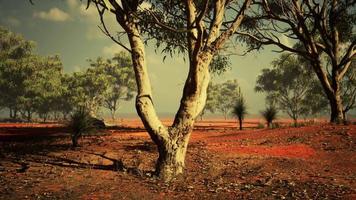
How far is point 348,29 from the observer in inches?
862

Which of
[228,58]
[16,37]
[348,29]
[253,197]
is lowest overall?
[253,197]

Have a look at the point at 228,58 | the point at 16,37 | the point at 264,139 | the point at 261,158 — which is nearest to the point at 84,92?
the point at 16,37

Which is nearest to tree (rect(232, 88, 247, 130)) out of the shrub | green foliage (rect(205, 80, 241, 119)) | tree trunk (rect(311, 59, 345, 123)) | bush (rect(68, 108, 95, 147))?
the shrub

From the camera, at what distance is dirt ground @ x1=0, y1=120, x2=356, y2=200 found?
740cm

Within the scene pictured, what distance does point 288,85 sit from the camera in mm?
56906

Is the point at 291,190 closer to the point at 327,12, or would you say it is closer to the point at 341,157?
the point at 341,157

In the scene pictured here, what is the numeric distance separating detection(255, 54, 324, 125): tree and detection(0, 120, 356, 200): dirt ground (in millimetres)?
35235

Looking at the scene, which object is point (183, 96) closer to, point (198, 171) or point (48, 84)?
point (198, 171)

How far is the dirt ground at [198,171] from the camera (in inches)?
291

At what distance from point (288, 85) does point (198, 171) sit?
51154mm

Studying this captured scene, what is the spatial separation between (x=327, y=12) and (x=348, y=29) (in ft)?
9.63

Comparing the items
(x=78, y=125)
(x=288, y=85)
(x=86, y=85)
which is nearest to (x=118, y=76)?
(x=86, y=85)

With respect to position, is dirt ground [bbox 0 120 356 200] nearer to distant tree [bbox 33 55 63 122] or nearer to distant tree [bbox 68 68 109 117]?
distant tree [bbox 68 68 109 117]

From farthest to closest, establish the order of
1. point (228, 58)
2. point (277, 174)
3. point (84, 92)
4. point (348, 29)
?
point (84, 92) → point (348, 29) → point (228, 58) → point (277, 174)
